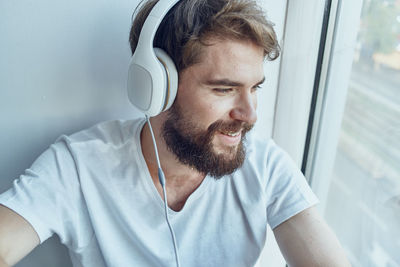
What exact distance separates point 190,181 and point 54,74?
460 mm

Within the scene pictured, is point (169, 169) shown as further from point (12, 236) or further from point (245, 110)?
point (12, 236)

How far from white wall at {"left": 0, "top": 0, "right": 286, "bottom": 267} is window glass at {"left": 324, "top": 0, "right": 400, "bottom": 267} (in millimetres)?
669

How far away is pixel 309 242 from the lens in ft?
2.86

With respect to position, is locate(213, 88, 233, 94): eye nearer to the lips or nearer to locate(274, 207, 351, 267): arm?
the lips

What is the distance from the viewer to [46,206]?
819mm

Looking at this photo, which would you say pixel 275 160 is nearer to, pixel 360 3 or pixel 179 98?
pixel 179 98

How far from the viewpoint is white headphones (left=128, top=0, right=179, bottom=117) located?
2.54ft

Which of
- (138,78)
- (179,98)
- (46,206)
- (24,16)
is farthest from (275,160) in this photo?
(24,16)

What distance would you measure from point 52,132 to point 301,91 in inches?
31.1

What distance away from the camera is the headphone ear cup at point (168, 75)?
81 centimetres

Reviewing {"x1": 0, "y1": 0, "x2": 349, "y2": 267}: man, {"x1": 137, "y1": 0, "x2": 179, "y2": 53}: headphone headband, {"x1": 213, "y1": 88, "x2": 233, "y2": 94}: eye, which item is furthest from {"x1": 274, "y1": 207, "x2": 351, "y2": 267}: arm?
{"x1": 137, "y1": 0, "x2": 179, "y2": 53}: headphone headband

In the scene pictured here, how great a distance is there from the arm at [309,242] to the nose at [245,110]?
0.92ft

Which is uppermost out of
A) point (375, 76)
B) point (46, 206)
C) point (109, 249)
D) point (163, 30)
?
point (163, 30)

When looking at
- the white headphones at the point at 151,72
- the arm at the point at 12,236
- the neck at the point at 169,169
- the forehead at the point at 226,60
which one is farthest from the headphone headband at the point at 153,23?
the arm at the point at 12,236
